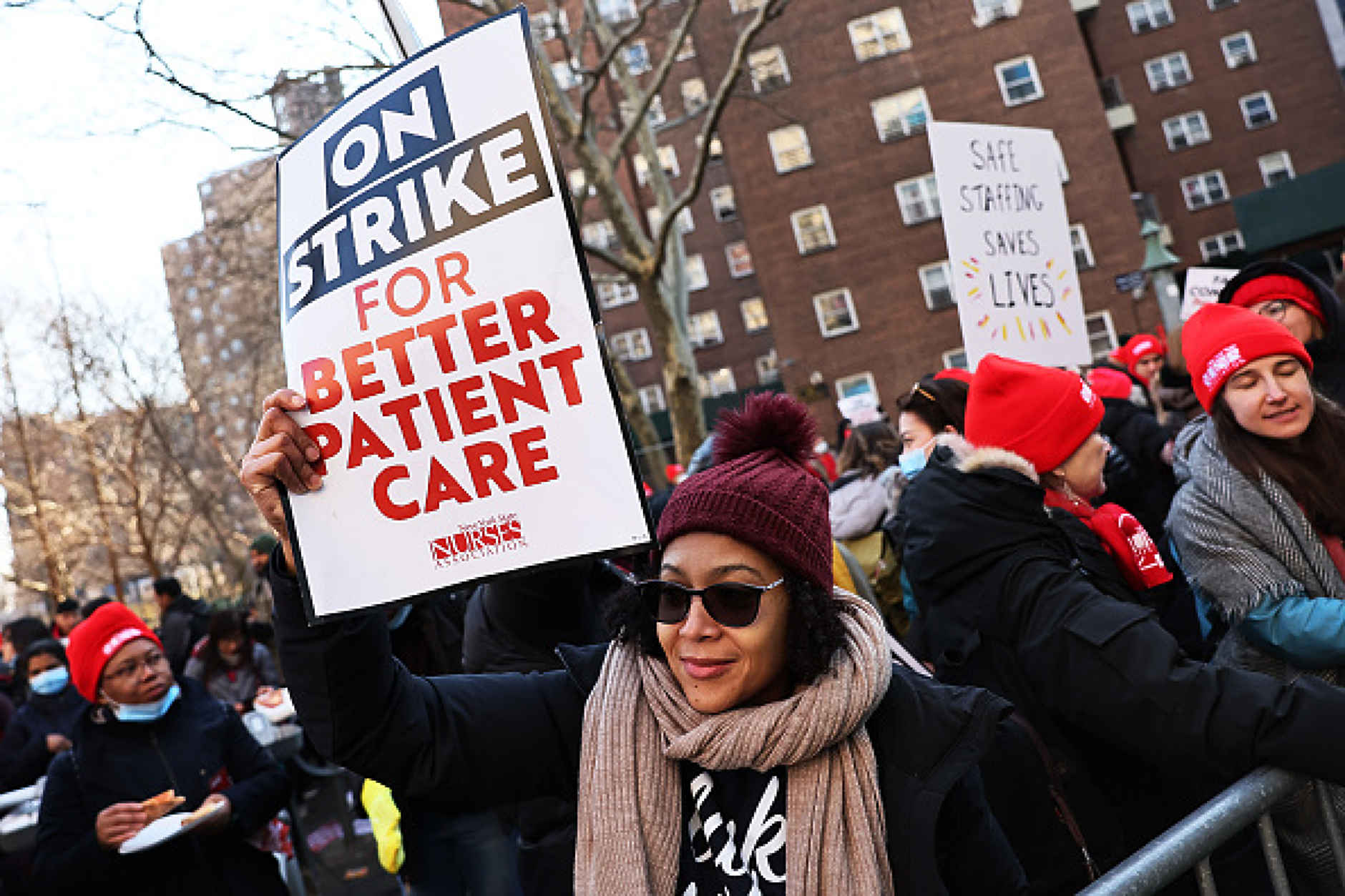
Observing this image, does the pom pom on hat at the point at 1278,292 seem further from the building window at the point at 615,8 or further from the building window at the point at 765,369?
the building window at the point at 765,369

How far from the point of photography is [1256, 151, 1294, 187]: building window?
40312mm

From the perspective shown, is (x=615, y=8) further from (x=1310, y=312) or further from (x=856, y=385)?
(x=1310, y=312)

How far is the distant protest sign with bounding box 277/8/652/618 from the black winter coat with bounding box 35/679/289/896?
2757 millimetres

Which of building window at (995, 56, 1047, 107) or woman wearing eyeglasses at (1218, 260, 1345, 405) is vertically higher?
building window at (995, 56, 1047, 107)

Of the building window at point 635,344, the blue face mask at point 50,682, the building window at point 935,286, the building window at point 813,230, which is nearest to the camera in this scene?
the blue face mask at point 50,682

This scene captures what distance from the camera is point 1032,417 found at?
321 centimetres

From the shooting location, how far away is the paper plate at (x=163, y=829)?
155 inches

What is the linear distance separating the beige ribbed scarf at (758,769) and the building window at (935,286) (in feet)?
114

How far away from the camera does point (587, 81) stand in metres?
14.6

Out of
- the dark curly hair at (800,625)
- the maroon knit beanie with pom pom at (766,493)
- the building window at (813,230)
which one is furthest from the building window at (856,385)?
the dark curly hair at (800,625)

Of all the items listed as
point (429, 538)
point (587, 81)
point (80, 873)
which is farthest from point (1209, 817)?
point (587, 81)

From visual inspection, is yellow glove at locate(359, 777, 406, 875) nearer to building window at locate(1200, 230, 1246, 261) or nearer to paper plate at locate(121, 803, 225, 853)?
paper plate at locate(121, 803, 225, 853)

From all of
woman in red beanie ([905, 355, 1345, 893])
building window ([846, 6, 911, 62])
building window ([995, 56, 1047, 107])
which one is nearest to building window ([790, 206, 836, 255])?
building window ([846, 6, 911, 62])

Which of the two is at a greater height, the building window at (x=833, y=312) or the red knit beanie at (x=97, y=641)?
the building window at (x=833, y=312)
